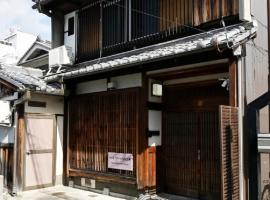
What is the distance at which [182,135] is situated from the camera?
10047mm

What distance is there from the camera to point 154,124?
10.3 m

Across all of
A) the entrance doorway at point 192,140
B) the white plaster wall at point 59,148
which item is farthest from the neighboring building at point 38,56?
the entrance doorway at point 192,140

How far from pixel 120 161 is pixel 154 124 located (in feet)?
5.26

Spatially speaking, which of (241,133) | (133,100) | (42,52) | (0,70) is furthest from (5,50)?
(241,133)

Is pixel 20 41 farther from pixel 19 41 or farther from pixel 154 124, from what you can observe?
pixel 154 124

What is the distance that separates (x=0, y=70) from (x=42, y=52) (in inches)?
225

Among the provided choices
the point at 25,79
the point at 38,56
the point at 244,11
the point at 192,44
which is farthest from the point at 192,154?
the point at 38,56

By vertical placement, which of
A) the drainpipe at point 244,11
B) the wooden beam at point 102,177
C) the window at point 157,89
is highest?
the drainpipe at point 244,11

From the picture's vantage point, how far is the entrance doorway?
363 inches

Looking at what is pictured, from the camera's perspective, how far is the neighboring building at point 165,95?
7582 millimetres

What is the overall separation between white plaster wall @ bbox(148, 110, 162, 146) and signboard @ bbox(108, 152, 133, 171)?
0.82 metres

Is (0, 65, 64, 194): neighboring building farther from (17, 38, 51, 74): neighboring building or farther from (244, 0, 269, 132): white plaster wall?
(244, 0, 269, 132): white plaster wall

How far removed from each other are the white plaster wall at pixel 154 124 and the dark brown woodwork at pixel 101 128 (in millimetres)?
506

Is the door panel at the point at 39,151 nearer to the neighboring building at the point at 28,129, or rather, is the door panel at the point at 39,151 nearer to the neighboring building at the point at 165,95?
the neighboring building at the point at 28,129
